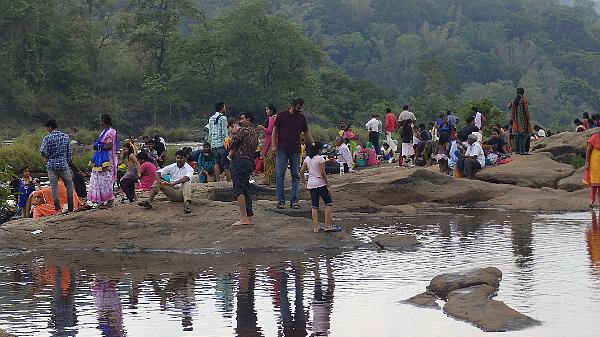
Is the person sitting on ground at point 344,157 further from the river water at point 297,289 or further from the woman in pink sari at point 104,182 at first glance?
the river water at point 297,289

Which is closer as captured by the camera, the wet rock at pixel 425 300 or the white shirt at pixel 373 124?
the wet rock at pixel 425 300

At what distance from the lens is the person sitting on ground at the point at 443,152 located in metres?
23.1

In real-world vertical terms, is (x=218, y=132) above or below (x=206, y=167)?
above

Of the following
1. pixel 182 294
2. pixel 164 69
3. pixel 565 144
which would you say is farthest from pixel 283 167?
pixel 164 69

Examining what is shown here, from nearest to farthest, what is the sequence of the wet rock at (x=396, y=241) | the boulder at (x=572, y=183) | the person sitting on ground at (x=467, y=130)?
1. the wet rock at (x=396, y=241)
2. the boulder at (x=572, y=183)
3. the person sitting on ground at (x=467, y=130)

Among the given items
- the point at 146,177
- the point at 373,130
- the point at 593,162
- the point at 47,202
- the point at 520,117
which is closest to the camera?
the point at 47,202

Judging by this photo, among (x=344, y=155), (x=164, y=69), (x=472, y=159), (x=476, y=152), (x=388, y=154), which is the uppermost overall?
(x=164, y=69)

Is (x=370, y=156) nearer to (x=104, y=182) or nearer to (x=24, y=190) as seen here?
(x=24, y=190)

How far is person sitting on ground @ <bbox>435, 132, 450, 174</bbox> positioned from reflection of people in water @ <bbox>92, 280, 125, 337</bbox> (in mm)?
12909

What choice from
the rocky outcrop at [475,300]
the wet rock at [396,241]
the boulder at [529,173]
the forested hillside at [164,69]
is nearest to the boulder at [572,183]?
the boulder at [529,173]

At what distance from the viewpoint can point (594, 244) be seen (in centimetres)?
1305

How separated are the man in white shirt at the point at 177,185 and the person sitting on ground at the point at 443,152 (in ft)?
31.8

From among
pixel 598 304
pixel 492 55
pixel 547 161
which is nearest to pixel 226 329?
pixel 598 304

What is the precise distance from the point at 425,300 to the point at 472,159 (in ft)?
39.9
